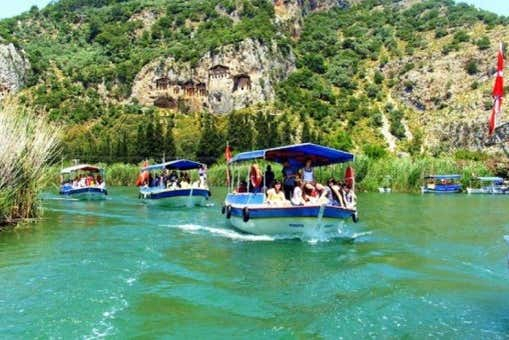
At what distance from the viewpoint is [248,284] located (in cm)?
1516

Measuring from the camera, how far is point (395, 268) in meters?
17.6

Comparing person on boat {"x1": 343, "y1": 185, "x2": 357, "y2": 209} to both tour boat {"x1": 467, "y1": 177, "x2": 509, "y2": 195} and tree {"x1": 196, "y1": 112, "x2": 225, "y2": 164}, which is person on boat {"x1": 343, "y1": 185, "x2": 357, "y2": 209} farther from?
tree {"x1": 196, "y1": 112, "x2": 225, "y2": 164}

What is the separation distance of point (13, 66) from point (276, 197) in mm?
118472

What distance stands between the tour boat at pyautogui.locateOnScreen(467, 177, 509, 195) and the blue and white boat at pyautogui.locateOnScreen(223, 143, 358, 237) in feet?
149

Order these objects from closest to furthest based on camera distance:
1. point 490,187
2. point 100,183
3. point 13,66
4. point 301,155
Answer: point 301,155, point 100,183, point 490,187, point 13,66

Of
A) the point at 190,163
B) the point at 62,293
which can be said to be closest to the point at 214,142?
the point at 190,163

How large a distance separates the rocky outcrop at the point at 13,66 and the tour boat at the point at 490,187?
92794mm

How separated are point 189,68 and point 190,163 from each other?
293 ft

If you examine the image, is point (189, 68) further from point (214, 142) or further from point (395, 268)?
point (395, 268)

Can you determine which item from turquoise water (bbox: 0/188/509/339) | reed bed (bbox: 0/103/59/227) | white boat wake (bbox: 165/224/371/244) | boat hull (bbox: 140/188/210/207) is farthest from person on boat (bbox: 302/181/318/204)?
boat hull (bbox: 140/188/210/207)

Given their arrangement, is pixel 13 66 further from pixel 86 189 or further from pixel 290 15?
pixel 86 189

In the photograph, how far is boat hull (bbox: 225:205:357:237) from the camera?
2175cm

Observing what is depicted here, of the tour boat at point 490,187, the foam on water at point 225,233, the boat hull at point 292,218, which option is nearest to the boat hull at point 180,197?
the foam on water at point 225,233

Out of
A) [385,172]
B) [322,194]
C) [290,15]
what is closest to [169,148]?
[385,172]
